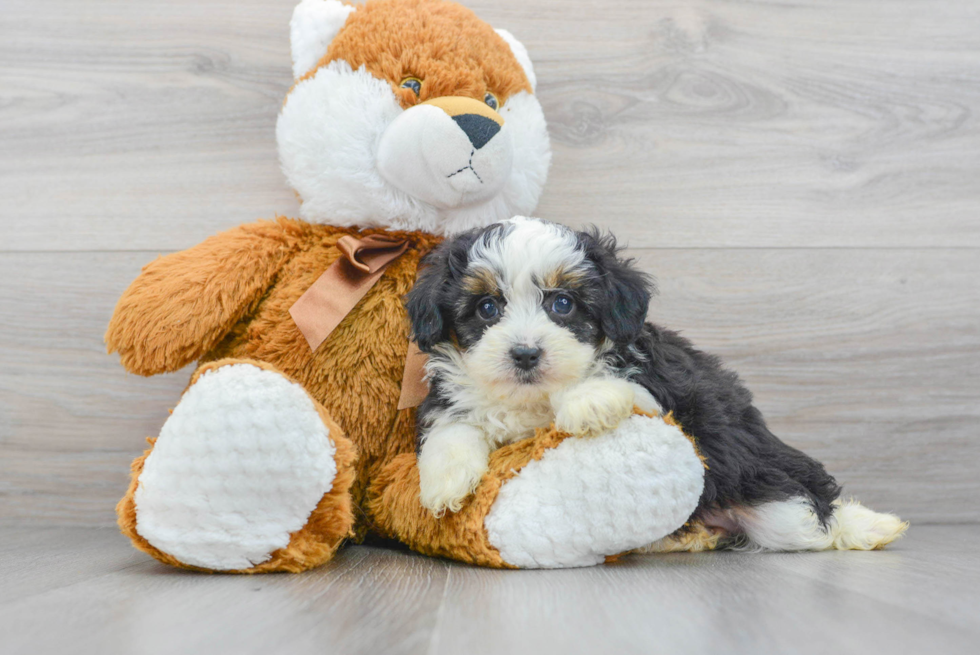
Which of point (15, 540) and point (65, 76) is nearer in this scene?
point (15, 540)

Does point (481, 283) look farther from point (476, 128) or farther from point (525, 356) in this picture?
point (476, 128)

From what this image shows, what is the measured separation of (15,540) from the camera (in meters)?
1.47

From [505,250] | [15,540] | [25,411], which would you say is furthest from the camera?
[25,411]

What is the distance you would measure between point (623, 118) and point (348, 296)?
0.85 metres

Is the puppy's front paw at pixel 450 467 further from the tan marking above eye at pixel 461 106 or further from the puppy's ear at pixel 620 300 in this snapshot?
the tan marking above eye at pixel 461 106

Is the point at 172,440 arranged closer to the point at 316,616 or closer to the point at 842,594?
the point at 316,616

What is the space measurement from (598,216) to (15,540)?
1434 mm

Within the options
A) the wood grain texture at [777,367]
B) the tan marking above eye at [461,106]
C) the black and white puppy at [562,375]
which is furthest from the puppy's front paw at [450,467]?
the wood grain texture at [777,367]

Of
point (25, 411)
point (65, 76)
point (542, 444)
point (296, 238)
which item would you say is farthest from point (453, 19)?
point (25, 411)

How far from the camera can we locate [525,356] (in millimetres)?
1072

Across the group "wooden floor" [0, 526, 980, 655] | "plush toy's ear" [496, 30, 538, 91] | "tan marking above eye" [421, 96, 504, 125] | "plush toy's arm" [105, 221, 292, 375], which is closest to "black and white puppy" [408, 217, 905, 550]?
"wooden floor" [0, 526, 980, 655]

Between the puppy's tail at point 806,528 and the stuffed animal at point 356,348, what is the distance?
21 centimetres

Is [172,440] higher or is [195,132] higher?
[195,132]

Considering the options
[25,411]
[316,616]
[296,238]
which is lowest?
[25,411]
